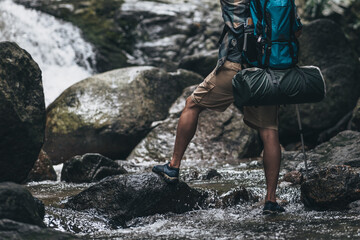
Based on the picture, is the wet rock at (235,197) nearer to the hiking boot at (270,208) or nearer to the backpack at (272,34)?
the hiking boot at (270,208)

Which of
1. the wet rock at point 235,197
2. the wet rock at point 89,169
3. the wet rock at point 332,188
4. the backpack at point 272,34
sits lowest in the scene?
the wet rock at point 89,169

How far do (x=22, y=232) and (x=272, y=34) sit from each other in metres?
2.67

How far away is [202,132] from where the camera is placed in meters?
10.5

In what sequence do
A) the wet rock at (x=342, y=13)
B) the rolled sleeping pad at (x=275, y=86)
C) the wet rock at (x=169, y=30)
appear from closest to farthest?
the rolled sleeping pad at (x=275, y=86)
the wet rock at (x=342, y=13)
the wet rock at (x=169, y=30)

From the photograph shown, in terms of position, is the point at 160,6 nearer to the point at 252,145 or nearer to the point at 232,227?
the point at 252,145

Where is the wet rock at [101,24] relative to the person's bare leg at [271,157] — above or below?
above

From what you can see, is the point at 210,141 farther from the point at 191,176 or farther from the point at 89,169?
the point at 89,169

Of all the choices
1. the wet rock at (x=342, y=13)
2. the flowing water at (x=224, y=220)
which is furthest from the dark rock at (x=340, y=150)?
the wet rock at (x=342, y=13)

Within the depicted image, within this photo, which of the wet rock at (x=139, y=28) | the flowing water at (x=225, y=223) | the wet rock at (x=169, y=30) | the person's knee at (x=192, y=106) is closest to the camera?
the flowing water at (x=225, y=223)

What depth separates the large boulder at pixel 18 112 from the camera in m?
5.24

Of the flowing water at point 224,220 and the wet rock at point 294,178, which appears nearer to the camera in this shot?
the flowing water at point 224,220

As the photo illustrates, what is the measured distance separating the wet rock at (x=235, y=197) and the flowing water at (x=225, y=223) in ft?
0.25

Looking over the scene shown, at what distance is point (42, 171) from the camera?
7707 mm

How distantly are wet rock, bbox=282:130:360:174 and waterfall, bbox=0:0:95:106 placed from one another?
780 centimetres
